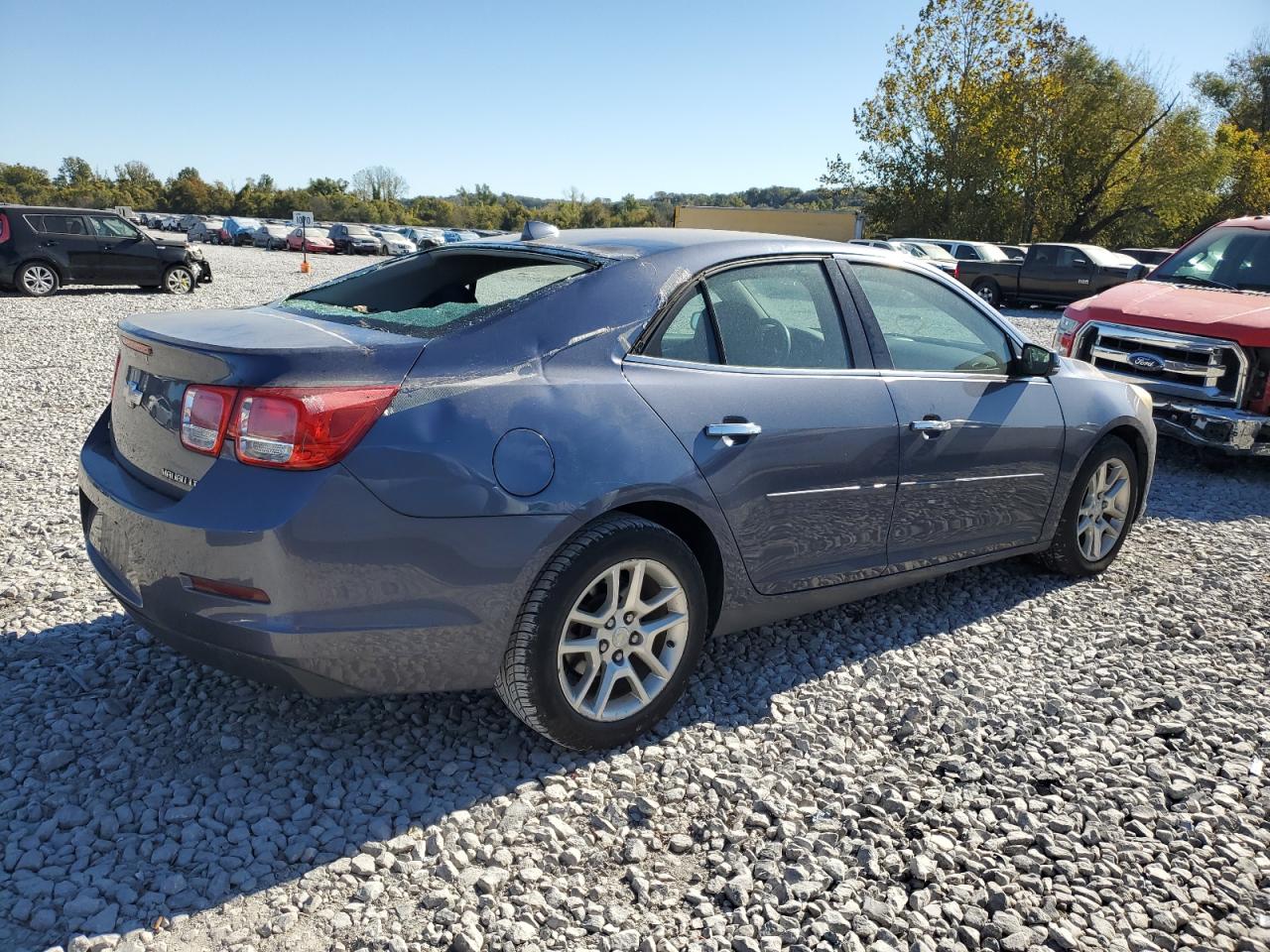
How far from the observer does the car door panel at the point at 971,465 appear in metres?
3.76

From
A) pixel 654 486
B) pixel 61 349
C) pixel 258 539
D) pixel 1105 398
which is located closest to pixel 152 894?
pixel 258 539

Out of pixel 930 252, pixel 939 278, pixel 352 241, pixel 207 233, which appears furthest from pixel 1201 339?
pixel 207 233

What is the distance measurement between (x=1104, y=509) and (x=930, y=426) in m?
→ 1.71

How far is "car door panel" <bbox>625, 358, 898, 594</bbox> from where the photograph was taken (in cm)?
310

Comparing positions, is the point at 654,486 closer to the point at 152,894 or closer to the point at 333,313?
the point at 333,313

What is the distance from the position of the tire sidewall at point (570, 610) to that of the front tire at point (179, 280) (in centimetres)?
1906

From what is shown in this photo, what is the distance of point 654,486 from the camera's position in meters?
2.93

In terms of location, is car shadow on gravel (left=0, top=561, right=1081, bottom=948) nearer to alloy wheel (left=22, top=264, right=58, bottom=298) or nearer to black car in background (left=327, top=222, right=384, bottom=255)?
alloy wheel (left=22, top=264, right=58, bottom=298)

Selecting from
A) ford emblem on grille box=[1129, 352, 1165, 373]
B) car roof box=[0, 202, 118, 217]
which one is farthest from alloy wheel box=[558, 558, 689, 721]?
car roof box=[0, 202, 118, 217]

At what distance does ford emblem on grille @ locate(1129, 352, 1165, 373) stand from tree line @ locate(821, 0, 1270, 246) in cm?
4111

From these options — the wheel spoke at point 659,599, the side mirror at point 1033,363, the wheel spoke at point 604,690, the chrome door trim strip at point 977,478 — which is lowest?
the wheel spoke at point 604,690

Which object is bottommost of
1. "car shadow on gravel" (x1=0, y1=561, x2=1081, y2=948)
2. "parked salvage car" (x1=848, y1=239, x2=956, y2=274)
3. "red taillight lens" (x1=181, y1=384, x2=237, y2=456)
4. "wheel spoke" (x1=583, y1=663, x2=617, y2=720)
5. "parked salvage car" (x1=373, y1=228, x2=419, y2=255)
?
"car shadow on gravel" (x1=0, y1=561, x2=1081, y2=948)

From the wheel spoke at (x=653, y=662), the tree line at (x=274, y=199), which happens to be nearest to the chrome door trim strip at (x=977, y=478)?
the wheel spoke at (x=653, y=662)

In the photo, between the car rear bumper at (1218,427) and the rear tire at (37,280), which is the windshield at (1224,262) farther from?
the rear tire at (37,280)
